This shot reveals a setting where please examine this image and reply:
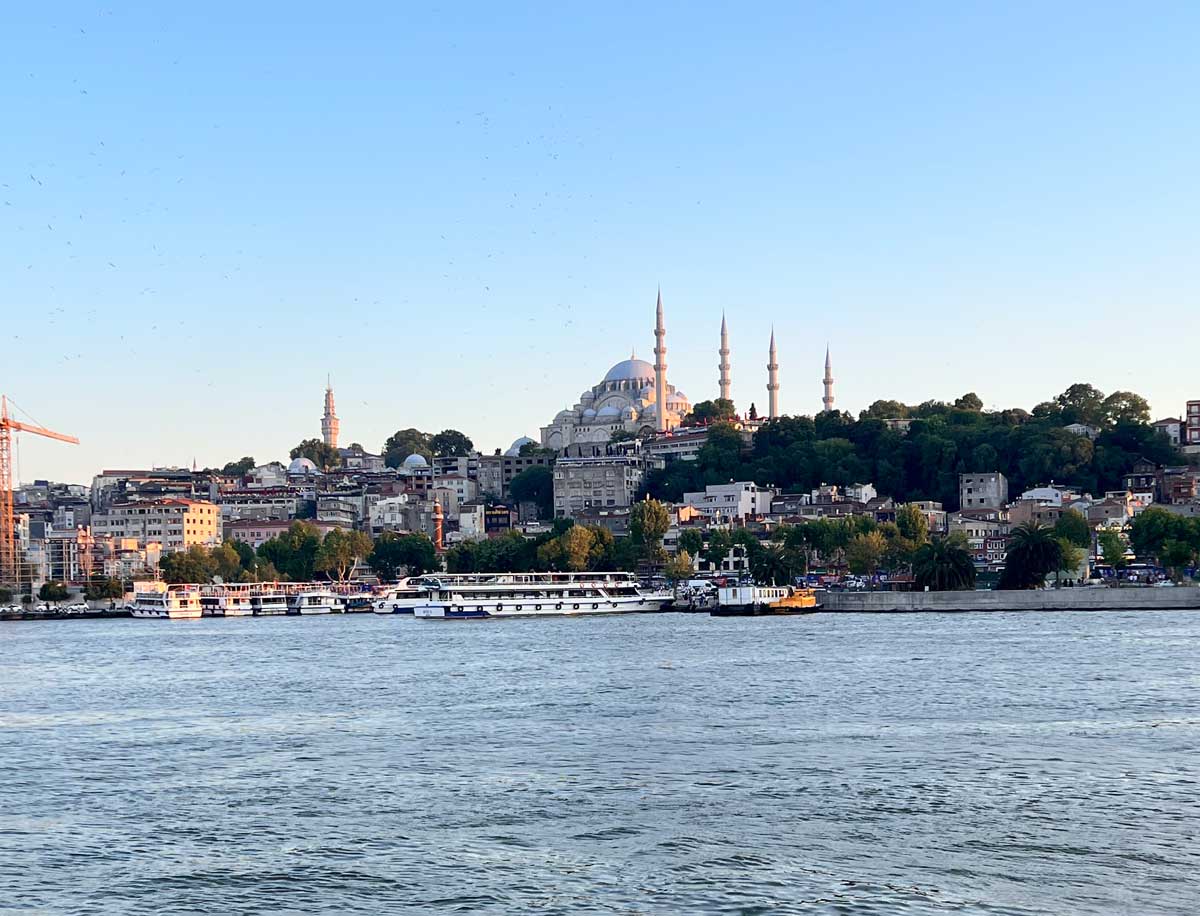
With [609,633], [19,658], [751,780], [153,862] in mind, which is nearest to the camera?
[153,862]

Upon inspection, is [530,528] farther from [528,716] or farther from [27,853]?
[27,853]

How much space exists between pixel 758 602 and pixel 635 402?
64111 millimetres

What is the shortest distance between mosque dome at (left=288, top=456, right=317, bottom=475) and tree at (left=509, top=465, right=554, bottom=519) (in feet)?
71.7

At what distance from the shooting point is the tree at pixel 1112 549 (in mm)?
61500

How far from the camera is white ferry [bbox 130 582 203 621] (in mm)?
66250

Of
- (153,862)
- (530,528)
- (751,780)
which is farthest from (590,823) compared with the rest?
(530,528)

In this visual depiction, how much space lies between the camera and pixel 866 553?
6462cm

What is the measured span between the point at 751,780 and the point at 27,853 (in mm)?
6951

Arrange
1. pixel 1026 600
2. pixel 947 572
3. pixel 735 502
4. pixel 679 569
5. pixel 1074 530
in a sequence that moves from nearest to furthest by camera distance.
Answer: pixel 1026 600 → pixel 947 572 → pixel 1074 530 → pixel 679 569 → pixel 735 502

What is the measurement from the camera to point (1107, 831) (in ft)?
47.6

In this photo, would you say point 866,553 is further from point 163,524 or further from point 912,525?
point 163,524

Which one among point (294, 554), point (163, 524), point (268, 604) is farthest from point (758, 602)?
point (163, 524)

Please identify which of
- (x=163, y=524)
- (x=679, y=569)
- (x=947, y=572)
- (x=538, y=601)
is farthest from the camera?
(x=163, y=524)

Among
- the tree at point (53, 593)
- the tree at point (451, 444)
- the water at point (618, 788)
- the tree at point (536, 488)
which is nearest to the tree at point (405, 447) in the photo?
the tree at point (451, 444)
